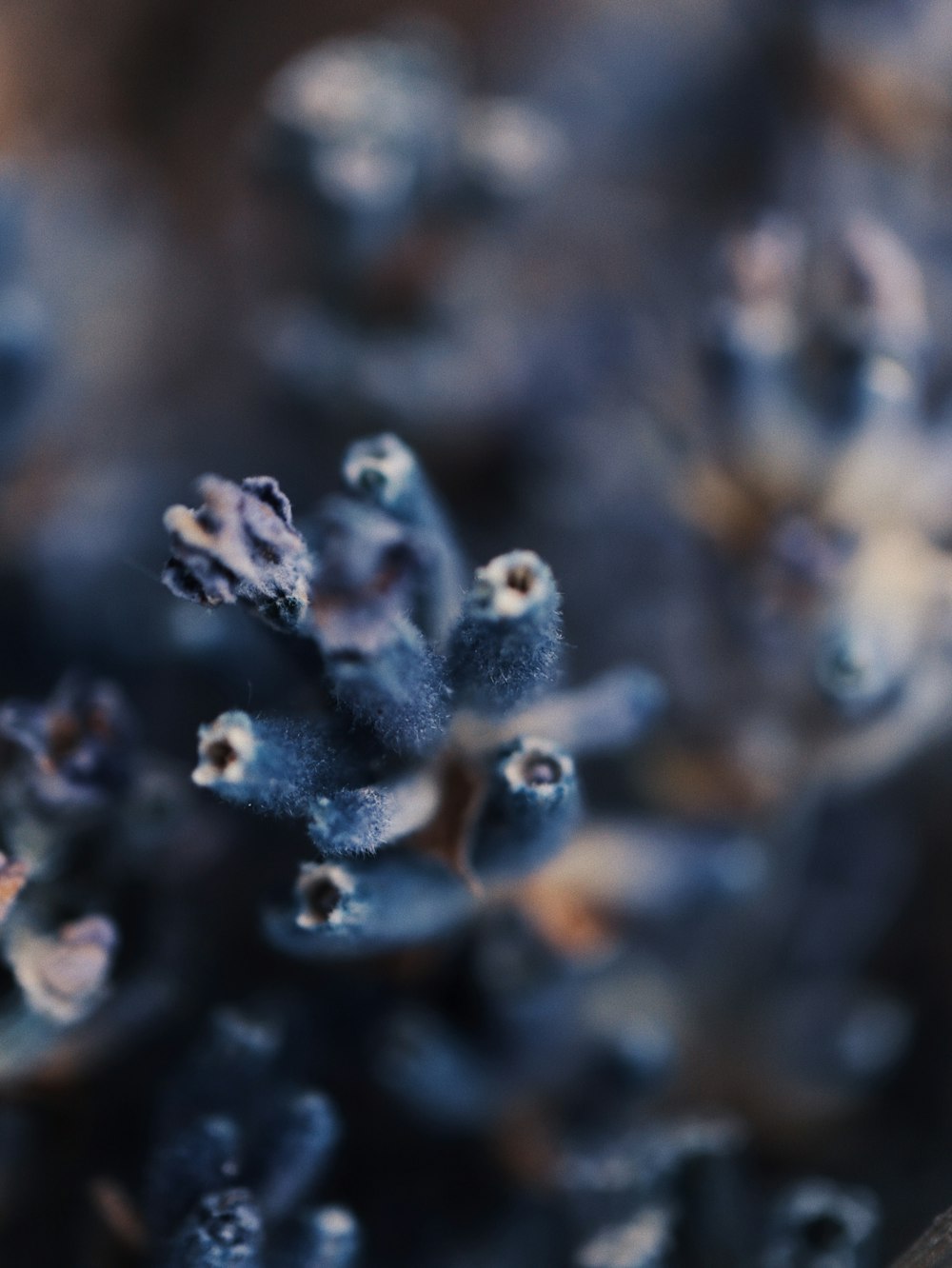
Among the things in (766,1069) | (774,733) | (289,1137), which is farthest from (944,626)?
(289,1137)

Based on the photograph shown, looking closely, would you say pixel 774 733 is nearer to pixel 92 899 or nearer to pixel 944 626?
pixel 944 626

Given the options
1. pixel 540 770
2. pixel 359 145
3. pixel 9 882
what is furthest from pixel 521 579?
pixel 359 145

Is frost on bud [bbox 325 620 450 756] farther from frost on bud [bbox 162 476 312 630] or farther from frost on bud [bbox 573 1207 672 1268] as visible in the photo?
frost on bud [bbox 573 1207 672 1268]

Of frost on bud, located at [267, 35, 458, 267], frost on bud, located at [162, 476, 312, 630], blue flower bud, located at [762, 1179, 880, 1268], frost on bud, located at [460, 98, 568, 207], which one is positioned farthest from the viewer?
frost on bud, located at [460, 98, 568, 207]

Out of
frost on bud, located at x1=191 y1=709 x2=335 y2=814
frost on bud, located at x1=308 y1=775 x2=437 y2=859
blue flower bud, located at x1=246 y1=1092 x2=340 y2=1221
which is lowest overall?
blue flower bud, located at x1=246 y1=1092 x2=340 y2=1221

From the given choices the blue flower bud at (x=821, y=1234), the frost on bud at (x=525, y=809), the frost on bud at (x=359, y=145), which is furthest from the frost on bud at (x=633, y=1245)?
the frost on bud at (x=359, y=145)

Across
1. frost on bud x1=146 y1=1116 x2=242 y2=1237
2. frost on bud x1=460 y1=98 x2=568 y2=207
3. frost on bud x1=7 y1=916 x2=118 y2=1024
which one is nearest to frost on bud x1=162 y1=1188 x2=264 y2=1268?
frost on bud x1=146 y1=1116 x2=242 y2=1237
